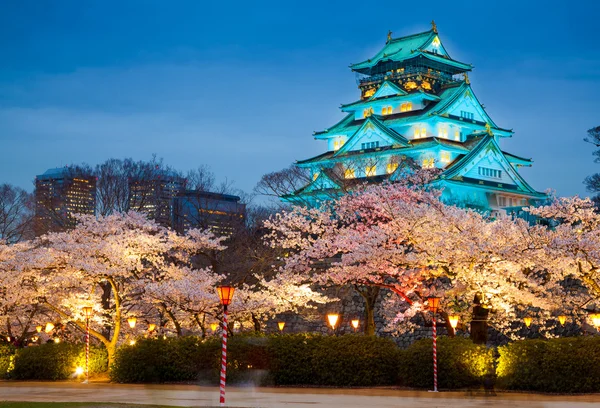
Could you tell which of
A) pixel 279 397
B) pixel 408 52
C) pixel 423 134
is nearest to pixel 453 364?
pixel 279 397

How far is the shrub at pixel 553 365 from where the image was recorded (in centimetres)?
2820

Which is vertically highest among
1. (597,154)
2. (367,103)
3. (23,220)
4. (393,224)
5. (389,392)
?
(367,103)

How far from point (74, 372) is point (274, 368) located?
925 centimetres

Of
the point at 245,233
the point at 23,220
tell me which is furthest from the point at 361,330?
the point at 23,220

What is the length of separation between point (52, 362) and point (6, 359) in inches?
107

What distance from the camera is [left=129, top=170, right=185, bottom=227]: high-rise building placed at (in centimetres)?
5932

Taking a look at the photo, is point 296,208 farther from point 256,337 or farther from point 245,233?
point 245,233

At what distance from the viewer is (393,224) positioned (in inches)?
1266

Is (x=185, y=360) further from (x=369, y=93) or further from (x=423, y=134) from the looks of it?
(x=369, y=93)

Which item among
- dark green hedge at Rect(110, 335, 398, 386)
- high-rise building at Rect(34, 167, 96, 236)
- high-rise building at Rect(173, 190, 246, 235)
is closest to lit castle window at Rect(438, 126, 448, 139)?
high-rise building at Rect(173, 190, 246, 235)

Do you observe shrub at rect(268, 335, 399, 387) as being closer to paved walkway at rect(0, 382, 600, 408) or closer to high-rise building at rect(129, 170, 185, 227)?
paved walkway at rect(0, 382, 600, 408)

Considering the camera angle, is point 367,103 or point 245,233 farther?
point 367,103

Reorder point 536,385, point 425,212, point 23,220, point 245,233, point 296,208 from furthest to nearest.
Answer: point 23,220, point 245,233, point 296,208, point 425,212, point 536,385

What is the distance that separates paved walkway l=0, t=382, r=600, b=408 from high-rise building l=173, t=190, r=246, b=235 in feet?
88.5
